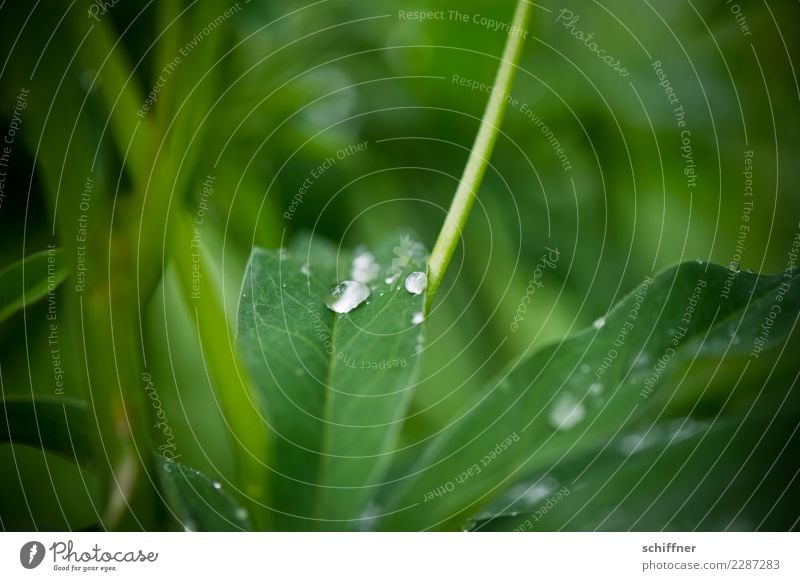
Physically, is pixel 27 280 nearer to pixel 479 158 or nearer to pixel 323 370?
pixel 323 370

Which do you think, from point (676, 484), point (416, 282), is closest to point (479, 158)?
point (416, 282)

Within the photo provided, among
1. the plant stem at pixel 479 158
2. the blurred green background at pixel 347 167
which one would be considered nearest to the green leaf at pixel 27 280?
the blurred green background at pixel 347 167

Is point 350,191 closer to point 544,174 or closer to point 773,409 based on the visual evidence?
point 544,174

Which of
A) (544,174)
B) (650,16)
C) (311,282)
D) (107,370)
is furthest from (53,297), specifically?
(650,16)

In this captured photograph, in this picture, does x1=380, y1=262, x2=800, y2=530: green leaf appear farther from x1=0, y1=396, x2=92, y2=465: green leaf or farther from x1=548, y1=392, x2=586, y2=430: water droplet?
x1=0, y1=396, x2=92, y2=465: green leaf

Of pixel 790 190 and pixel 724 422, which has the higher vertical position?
pixel 790 190

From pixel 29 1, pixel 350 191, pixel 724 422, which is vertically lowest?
pixel 724 422

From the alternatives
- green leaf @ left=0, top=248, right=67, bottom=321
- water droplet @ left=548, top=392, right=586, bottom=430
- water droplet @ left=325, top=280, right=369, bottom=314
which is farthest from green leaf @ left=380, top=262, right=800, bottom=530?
green leaf @ left=0, top=248, right=67, bottom=321

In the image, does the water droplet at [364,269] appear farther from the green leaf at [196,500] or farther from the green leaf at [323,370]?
the green leaf at [196,500]
